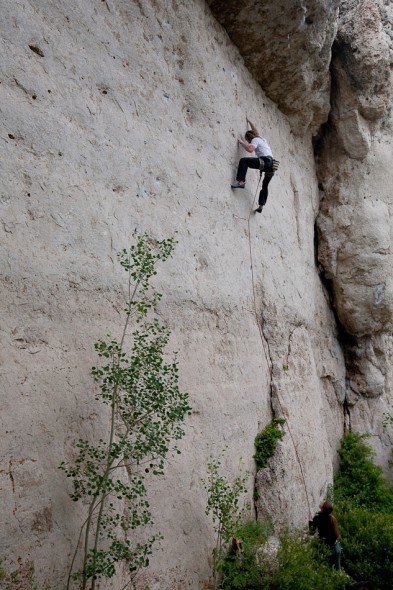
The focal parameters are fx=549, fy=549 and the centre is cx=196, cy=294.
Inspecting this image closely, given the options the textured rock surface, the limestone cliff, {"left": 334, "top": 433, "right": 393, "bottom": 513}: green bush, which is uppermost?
the textured rock surface

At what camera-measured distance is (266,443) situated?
571 centimetres

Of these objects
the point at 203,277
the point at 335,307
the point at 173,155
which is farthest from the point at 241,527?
the point at 335,307

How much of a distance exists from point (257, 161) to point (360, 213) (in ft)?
11.3

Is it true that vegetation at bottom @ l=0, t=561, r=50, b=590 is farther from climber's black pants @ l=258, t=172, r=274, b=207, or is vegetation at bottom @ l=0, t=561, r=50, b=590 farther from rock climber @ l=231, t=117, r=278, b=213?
climber's black pants @ l=258, t=172, r=274, b=207

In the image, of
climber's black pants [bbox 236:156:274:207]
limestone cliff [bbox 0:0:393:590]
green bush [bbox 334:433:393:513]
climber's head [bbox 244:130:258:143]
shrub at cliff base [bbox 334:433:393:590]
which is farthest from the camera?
green bush [bbox 334:433:393:513]

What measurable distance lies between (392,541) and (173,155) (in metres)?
4.45

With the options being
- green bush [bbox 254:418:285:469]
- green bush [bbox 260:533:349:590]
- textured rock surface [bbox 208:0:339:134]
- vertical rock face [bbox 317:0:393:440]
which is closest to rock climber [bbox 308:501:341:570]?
green bush [bbox 260:533:349:590]

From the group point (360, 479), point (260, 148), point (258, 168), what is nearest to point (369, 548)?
point (360, 479)

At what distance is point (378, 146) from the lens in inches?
361

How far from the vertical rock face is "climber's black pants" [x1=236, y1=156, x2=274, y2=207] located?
285cm

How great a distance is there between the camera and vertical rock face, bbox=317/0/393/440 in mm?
8586

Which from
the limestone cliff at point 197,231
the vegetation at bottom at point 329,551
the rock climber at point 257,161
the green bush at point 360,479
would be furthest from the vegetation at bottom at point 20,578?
the green bush at point 360,479

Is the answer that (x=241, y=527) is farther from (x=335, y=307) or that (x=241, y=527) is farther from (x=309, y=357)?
(x=335, y=307)

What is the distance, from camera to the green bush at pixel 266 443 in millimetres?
5617
